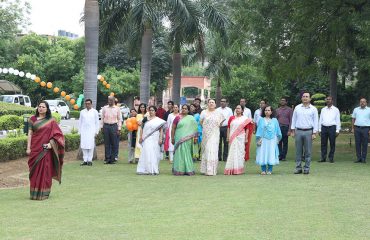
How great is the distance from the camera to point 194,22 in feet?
72.2

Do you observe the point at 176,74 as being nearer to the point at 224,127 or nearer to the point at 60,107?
the point at 224,127

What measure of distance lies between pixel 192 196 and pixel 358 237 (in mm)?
3768

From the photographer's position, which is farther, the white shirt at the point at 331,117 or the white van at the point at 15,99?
the white van at the point at 15,99

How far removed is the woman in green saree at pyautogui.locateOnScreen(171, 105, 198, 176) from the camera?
14.0 meters

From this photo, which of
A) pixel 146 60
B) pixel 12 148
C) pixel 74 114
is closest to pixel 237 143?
pixel 12 148

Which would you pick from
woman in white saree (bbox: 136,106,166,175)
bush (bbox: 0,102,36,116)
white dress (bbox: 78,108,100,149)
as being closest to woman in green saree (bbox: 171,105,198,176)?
woman in white saree (bbox: 136,106,166,175)

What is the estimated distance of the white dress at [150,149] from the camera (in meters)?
14.2

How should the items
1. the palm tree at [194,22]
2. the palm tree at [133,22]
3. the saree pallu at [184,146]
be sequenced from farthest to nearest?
the palm tree at [194,22] → the palm tree at [133,22] → the saree pallu at [184,146]

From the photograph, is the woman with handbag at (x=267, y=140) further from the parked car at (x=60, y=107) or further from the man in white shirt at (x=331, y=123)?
the parked car at (x=60, y=107)

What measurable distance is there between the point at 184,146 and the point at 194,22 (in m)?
8.77

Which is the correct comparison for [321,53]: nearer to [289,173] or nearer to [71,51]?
[289,173]

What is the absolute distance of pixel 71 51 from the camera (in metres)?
54.5

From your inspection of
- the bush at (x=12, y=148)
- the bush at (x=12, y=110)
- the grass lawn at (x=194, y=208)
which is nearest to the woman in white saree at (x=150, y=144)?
the grass lawn at (x=194, y=208)

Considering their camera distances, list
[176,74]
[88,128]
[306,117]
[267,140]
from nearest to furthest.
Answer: [306,117] < [267,140] < [88,128] < [176,74]
